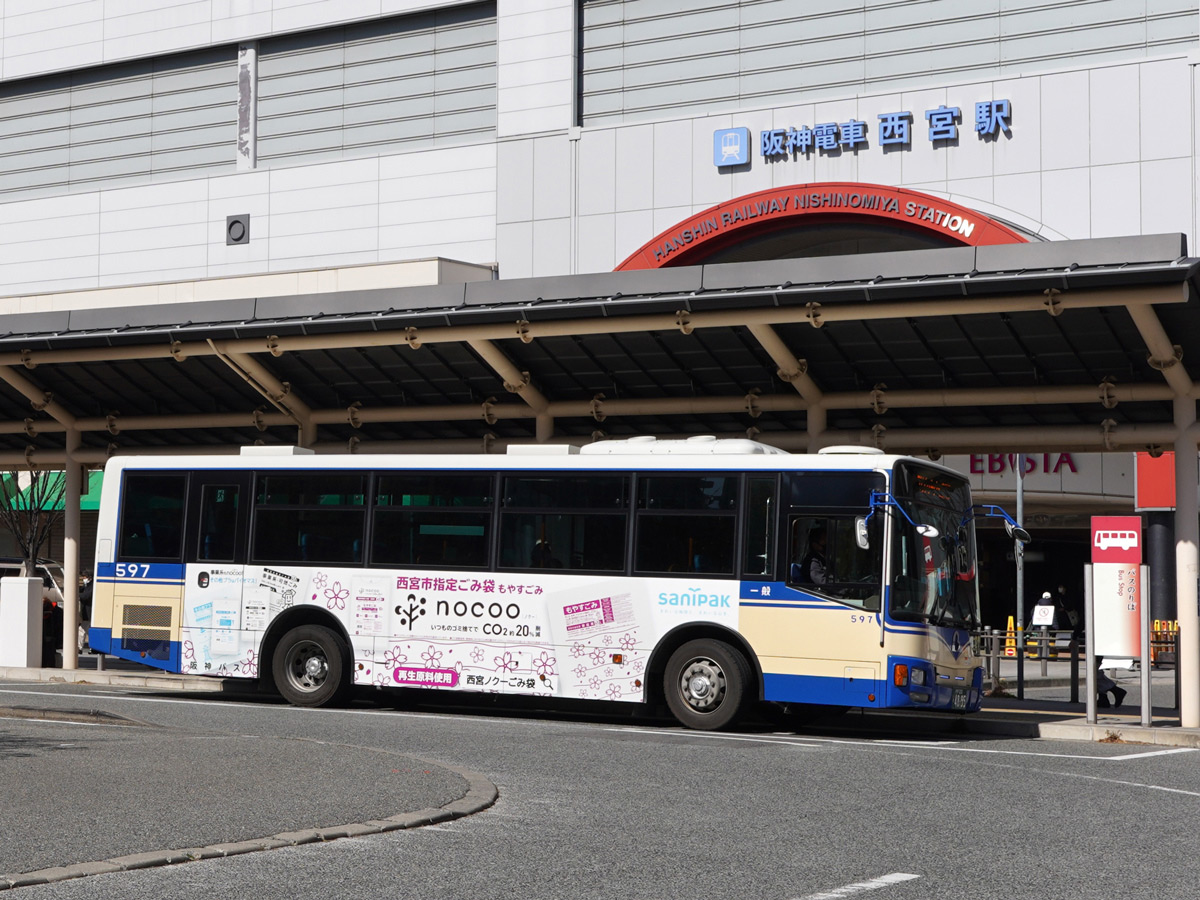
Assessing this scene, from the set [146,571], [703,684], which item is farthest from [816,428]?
[146,571]

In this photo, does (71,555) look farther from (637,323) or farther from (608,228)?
(608,228)

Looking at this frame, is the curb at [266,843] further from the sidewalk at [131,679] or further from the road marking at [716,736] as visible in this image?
the sidewalk at [131,679]

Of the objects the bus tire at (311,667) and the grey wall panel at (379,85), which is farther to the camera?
the grey wall panel at (379,85)

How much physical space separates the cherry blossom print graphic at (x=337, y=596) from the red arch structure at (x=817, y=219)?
13.2 m

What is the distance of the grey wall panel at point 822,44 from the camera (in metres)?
29.0

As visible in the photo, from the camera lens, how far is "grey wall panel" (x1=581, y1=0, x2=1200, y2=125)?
1141 inches

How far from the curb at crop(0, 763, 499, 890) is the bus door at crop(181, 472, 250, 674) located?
28.0 feet

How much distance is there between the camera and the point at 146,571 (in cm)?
1838

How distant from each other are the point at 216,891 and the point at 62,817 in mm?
1833

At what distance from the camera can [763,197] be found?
1188 inches

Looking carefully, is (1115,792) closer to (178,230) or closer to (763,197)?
(763,197)

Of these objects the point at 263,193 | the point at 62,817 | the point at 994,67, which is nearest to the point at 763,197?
the point at 994,67

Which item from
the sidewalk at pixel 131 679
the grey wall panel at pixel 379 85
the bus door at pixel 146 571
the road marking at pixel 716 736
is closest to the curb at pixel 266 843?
the road marking at pixel 716 736

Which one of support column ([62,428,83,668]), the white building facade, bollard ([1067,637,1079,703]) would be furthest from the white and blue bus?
the white building facade
